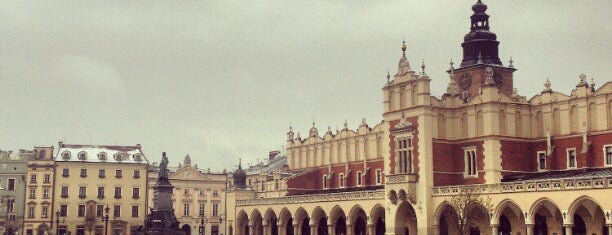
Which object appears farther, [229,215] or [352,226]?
[229,215]

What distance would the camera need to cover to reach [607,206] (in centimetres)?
5147

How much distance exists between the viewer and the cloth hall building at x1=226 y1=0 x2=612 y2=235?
57750mm

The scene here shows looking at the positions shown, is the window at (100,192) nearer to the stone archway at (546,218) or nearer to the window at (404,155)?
the window at (404,155)

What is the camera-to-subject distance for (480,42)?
253ft

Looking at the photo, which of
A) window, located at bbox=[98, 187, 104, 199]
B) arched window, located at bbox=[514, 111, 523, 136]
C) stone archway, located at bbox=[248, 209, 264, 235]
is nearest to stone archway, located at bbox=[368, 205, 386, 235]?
arched window, located at bbox=[514, 111, 523, 136]

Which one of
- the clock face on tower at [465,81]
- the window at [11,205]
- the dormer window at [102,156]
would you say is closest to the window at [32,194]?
the window at [11,205]

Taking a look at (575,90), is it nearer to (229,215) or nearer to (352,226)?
(352,226)

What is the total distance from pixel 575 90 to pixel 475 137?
892 centimetres

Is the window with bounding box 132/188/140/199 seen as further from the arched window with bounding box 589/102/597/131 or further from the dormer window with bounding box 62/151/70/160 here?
the arched window with bounding box 589/102/597/131

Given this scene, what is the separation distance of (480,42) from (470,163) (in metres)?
15.4

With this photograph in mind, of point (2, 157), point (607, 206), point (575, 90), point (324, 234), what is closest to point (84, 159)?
point (2, 157)

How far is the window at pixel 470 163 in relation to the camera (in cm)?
6669

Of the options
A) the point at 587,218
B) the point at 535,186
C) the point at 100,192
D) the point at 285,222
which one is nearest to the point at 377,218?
the point at 285,222

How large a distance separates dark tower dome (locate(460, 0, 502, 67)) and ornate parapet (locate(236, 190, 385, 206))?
655 inches
